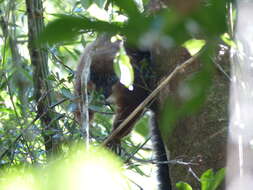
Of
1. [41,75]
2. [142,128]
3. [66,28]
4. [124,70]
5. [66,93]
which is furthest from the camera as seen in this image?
[142,128]

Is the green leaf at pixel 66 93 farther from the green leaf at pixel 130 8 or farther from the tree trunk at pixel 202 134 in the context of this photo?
the green leaf at pixel 130 8

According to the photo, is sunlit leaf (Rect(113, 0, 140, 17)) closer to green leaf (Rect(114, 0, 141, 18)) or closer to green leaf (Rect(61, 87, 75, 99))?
green leaf (Rect(114, 0, 141, 18))

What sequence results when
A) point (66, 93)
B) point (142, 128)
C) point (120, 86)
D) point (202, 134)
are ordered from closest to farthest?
point (202, 134), point (66, 93), point (120, 86), point (142, 128)

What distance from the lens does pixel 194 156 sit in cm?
205

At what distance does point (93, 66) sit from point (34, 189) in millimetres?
1798

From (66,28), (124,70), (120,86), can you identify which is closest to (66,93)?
(120,86)

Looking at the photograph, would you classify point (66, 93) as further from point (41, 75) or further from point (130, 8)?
point (130, 8)

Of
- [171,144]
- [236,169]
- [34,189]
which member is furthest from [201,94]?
[171,144]

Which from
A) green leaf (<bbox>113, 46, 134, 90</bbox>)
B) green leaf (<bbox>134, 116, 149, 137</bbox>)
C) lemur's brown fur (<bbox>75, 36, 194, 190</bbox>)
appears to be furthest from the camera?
green leaf (<bbox>134, 116, 149, 137</bbox>)

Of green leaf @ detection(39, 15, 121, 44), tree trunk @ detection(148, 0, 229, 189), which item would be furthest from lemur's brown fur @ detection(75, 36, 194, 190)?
green leaf @ detection(39, 15, 121, 44)

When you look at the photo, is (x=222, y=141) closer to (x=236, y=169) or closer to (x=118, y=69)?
(x=236, y=169)

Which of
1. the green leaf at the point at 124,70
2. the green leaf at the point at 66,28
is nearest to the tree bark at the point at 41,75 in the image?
the green leaf at the point at 124,70

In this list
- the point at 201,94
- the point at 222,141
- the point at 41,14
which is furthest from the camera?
the point at 41,14

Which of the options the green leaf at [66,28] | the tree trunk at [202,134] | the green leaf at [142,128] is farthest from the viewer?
the green leaf at [142,128]
